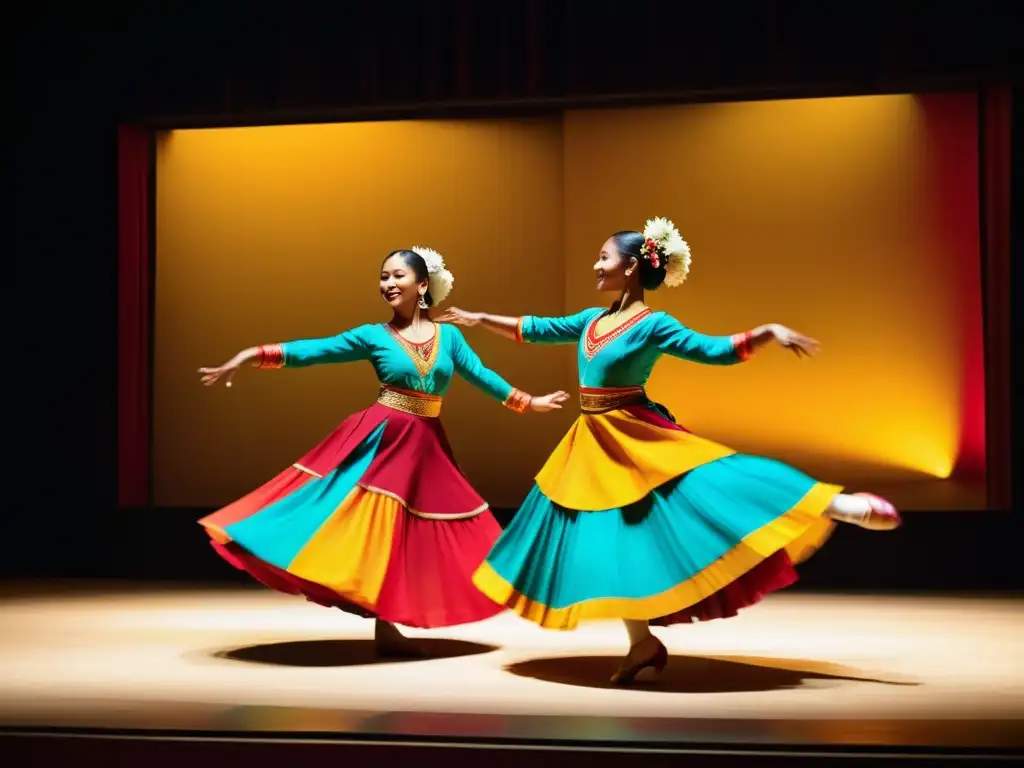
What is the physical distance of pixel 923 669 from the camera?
3.41 m

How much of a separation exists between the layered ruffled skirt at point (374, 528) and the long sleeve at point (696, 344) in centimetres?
79

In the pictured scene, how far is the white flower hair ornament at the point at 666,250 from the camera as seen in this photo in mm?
3443

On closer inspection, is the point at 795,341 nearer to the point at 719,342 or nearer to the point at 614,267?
the point at 719,342

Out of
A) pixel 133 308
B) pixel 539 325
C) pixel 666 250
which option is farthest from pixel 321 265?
pixel 666 250

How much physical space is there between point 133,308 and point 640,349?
3375 millimetres

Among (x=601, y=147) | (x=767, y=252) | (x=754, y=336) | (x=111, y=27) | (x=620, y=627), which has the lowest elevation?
(x=620, y=627)

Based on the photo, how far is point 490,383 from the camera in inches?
153

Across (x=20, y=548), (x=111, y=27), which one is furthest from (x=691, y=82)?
(x=20, y=548)

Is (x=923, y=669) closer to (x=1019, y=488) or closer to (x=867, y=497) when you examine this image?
(x=867, y=497)

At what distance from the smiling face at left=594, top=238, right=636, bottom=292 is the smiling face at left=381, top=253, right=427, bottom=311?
0.62 metres

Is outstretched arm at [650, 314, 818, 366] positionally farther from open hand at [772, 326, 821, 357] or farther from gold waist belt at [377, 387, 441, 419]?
gold waist belt at [377, 387, 441, 419]

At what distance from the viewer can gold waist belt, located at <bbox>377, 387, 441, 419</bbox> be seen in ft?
12.4

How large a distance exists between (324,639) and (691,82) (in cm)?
262

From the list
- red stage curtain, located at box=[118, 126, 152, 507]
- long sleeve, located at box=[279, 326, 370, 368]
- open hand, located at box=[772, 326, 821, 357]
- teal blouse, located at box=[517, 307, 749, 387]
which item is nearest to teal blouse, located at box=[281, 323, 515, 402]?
long sleeve, located at box=[279, 326, 370, 368]
